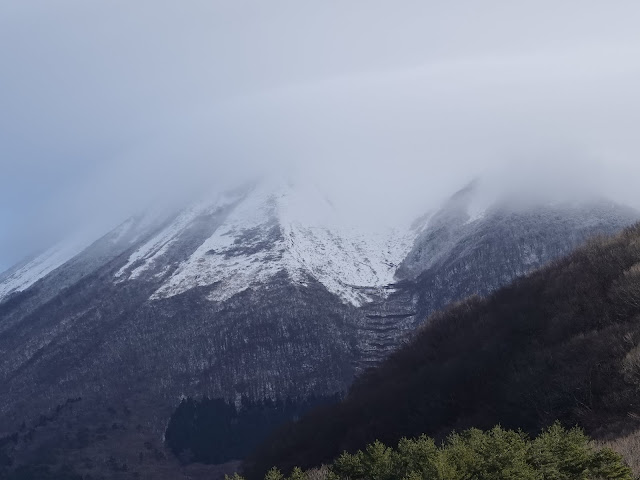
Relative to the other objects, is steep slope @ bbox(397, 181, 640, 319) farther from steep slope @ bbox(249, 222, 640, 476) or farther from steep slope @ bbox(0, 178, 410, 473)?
steep slope @ bbox(249, 222, 640, 476)

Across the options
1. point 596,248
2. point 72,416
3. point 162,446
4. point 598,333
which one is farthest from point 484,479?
point 72,416

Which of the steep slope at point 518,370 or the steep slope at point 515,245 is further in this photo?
the steep slope at point 515,245

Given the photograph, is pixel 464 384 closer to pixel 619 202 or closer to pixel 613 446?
pixel 613 446

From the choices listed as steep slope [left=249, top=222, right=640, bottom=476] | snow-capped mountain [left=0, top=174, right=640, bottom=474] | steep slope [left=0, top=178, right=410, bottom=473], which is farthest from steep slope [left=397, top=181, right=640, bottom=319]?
steep slope [left=249, top=222, right=640, bottom=476]

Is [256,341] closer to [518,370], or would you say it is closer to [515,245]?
[515,245]

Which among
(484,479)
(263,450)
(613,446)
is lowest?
(263,450)

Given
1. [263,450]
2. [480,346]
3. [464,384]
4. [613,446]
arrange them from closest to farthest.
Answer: [613,446]
[464,384]
[480,346]
[263,450]

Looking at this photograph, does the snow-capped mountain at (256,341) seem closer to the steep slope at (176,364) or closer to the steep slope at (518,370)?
the steep slope at (176,364)

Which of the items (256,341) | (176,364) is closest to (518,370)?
(256,341)

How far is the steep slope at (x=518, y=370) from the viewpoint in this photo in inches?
1975

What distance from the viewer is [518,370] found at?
207 feet

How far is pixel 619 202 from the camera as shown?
187625mm

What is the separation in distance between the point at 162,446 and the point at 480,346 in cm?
11750

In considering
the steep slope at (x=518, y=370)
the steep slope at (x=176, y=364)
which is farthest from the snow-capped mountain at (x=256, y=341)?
the steep slope at (x=518, y=370)
